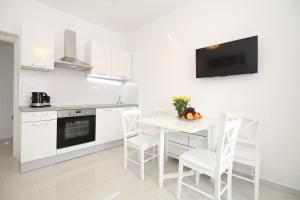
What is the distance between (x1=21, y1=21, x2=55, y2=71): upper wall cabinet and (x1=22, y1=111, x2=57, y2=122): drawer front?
2.53ft

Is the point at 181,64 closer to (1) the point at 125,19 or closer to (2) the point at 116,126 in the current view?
(1) the point at 125,19

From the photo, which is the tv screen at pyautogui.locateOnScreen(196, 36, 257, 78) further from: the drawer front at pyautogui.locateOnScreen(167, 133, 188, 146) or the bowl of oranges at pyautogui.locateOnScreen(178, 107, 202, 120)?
the drawer front at pyautogui.locateOnScreen(167, 133, 188, 146)

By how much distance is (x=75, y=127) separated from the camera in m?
2.47

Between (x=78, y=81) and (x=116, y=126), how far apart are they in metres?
1.30

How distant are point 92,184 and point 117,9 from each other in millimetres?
2988

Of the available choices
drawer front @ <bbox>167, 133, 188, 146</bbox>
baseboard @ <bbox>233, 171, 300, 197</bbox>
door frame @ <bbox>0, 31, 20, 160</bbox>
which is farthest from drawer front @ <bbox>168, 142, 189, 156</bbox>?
door frame @ <bbox>0, 31, 20, 160</bbox>

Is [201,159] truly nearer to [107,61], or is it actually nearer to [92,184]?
[92,184]

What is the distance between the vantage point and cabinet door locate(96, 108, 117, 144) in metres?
2.77

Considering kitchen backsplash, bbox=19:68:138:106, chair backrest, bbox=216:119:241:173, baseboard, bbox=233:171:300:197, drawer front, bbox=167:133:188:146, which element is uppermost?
kitchen backsplash, bbox=19:68:138:106

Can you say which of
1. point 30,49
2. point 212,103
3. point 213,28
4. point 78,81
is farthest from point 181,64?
point 30,49

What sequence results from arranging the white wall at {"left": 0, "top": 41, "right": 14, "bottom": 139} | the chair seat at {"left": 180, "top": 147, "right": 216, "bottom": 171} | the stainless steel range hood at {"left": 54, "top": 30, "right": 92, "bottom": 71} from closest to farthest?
1. the chair seat at {"left": 180, "top": 147, "right": 216, "bottom": 171}
2. the stainless steel range hood at {"left": 54, "top": 30, "right": 92, "bottom": 71}
3. the white wall at {"left": 0, "top": 41, "right": 14, "bottom": 139}

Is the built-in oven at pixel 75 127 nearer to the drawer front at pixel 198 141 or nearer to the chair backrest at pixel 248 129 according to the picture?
the drawer front at pixel 198 141

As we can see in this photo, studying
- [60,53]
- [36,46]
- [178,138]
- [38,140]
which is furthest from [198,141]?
[60,53]

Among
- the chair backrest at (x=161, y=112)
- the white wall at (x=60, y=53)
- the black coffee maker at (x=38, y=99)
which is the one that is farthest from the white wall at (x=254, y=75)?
the black coffee maker at (x=38, y=99)
